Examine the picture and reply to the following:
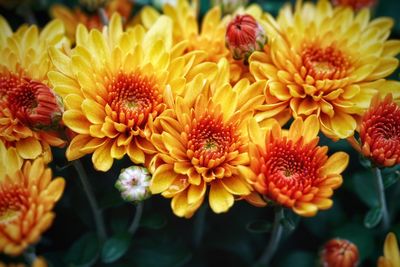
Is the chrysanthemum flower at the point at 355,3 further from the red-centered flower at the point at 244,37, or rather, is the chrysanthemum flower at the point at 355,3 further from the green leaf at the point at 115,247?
the green leaf at the point at 115,247

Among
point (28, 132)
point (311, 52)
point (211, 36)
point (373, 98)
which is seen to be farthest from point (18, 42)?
point (373, 98)

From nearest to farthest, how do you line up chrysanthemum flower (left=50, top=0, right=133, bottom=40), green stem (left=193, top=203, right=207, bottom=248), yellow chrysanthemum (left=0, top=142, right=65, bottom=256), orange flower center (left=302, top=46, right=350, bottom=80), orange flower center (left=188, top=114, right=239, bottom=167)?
yellow chrysanthemum (left=0, top=142, right=65, bottom=256), orange flower center (left=188, top=114, right=239, bottom=167), orange flower center (left=302, top=46, right=350, bottom=80), green stem (left=193, top=203, right=207, bottom=248), chrysanthemum flower (left=50, top=0, right=133, bottom=40)

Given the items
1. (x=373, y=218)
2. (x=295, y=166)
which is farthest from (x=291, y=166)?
(x=373, y=218)

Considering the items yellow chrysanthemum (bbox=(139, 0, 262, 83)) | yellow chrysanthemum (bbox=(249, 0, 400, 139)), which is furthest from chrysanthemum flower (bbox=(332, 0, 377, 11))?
yellow chrysanthemum (bbox=(139, 0, 262, 83))

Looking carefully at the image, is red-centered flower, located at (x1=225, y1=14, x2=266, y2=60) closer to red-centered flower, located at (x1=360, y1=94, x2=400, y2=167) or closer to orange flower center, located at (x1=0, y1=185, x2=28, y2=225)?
red-centered flower, located at (x1=360, y1=94, x2=400, y2=167)

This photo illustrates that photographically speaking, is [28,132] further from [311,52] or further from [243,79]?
[311,52]

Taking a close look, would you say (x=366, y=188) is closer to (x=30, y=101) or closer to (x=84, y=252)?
(x=84, y=252)
